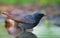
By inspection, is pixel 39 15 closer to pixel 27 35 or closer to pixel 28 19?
pixel 28 19

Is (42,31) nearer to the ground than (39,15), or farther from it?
nearer to the ground

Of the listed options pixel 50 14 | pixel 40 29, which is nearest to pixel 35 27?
pixel 40 29

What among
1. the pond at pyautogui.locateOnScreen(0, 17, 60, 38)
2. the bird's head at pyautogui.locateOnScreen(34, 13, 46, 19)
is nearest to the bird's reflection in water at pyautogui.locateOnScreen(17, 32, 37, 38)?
the pond at pyautogui.locateOnScreen(0, 17, 60, 38)

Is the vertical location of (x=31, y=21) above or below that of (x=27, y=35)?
above

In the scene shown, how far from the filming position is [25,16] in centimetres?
119

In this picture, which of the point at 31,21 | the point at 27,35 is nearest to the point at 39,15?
the point at 31,21

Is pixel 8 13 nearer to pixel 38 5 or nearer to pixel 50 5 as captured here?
pixel 38 5

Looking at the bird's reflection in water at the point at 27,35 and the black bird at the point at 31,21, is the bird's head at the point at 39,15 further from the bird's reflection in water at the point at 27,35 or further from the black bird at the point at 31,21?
the bird's reflection in water at the point at 27,35

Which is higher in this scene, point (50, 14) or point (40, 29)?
point (50, 14)

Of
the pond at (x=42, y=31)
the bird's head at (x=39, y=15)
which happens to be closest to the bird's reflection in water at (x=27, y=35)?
the pond at (x=42, y=31)

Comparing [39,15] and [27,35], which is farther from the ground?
[39,15]

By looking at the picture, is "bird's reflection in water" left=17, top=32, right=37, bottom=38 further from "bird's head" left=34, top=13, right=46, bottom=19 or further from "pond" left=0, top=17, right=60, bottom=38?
"bird's head" left=34, top=13, right=46, bottom=19

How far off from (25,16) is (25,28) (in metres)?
0.11

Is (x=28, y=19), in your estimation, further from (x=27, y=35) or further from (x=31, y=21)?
(x=27, y=35)
